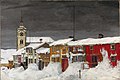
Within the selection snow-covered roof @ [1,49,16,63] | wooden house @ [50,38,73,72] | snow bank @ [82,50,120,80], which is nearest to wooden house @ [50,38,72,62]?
wooden house @ [50,38,73,72]

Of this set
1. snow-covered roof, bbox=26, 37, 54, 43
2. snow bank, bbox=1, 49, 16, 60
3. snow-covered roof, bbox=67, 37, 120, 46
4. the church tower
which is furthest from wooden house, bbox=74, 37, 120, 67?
snow bank, bbox=1, 49, 16, 60

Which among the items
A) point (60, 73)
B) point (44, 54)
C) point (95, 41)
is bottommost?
point (60, 73)

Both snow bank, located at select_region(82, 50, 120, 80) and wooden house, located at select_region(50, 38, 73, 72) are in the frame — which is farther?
wooden house, located at select_region(50, 38, 73, 72)

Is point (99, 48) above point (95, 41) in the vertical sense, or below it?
below

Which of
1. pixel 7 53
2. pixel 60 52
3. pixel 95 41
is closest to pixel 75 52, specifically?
pixel 60 52

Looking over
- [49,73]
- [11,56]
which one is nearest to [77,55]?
[49,73]

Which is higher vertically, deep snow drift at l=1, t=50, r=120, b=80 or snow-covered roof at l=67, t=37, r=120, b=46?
snow-covered roof at l=67, t=37, r=120, b=46

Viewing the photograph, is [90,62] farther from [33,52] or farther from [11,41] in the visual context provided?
[11,41]

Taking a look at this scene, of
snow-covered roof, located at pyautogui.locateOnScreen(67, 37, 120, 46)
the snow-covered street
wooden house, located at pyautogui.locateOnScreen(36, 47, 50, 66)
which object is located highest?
snow-covered roof, located at pyautogui.locateOnScreen(67, 37, 120, 46)

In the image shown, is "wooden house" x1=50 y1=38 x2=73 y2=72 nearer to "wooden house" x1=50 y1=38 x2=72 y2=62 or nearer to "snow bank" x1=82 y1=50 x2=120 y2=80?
"wooden house" x1=50 y1=38 x2=72 y2=62

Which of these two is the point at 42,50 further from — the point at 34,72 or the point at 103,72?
the point at 103,72

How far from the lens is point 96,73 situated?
4824 millimetres

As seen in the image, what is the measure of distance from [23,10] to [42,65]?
0.99 metres

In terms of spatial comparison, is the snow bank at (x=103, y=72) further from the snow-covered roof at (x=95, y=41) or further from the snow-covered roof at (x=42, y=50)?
the snow-covered roof at (x=42, y=50)
